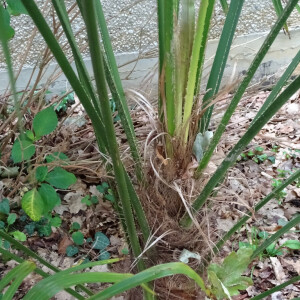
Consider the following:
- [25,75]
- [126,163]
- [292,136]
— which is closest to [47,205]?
[126,163]

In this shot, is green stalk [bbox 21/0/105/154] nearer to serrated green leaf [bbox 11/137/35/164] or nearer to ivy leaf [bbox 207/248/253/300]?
ivy leaf [bbox 207/248/253/300]

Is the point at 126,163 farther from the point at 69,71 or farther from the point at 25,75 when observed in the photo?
the point at 25,75

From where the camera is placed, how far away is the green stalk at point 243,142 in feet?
1.92

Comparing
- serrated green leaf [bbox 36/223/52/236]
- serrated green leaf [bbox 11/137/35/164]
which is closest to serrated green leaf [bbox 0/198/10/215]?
serrated green leaf [bbox 36/223/52/236]

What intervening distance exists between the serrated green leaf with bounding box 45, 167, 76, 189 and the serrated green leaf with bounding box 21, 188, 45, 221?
6cm

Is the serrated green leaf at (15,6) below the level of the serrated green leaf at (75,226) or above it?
above

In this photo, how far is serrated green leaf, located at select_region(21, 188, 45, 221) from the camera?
1.17 m

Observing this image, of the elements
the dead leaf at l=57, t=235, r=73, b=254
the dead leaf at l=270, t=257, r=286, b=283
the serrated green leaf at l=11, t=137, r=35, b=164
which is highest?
the serrated green leaf at l=11, t=137, r=35, b=164

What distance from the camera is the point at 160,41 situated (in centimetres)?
74

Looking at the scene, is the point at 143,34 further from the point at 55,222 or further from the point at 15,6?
the point at 15,6

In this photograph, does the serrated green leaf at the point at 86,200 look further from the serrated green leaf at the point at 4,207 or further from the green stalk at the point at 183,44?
the green stalk at the point at 183,44

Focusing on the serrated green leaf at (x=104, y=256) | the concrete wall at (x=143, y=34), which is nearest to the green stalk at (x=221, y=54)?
the serrated green leaf at (x=104, y=256)

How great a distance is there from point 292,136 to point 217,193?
1.08 metres

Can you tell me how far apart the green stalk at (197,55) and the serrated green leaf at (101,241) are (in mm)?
751
